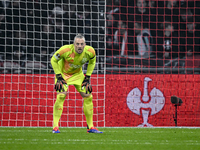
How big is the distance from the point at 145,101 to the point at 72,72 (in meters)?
4.10

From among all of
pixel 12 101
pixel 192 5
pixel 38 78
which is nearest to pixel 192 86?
pixel 192 5

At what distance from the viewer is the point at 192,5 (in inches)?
463

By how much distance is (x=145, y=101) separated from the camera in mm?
10078

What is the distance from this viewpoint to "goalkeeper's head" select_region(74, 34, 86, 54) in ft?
19.7

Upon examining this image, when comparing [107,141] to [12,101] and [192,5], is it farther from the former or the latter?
[192,5]

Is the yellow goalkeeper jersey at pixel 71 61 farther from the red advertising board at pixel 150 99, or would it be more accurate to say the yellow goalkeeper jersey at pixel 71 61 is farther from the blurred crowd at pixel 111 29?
the blurred crowd at pixel 111 29

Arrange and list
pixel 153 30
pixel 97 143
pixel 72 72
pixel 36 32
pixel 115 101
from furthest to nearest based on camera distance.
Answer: pixel 153 30 → pixel 36 32 → pixel 115 101 → pixel 72 72 → pixel 97 143

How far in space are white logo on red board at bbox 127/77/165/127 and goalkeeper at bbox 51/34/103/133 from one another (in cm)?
379

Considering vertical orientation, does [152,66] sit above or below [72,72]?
above

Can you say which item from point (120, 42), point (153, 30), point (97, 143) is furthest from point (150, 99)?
point (97, 143)

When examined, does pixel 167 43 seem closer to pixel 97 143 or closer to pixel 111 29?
pixel 111 29

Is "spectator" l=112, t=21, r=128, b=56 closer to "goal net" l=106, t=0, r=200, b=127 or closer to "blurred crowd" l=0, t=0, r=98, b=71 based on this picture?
"goal net" l=106, t=0, r=200, b=127

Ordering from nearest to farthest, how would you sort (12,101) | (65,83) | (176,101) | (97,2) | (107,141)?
(107,141) < (65,83) < (176,101) < (12,101) < (97,2)

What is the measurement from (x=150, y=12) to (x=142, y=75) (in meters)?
2.36
